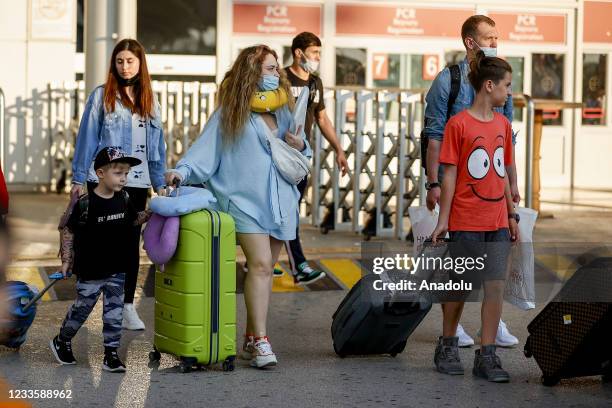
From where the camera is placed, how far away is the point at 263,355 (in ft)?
23.0

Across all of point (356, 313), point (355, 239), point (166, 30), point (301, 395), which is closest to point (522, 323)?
point (356, 313)

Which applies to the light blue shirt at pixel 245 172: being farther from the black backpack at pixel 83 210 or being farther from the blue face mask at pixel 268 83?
the black backpack at pixel 83 210

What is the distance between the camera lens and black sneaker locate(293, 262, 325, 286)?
9.84 m

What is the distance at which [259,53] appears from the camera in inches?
282

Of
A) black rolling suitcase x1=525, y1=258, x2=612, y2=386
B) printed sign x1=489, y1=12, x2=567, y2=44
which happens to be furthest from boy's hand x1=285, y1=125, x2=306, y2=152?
printed sign x1=489, y1=12, x2=567, y2=44

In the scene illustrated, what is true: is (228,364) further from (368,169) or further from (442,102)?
(368,169)

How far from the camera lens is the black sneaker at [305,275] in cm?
984

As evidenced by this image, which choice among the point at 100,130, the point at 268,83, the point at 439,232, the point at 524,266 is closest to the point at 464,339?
the point at 524,266

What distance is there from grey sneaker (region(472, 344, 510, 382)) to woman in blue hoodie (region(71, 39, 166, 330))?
224 cm

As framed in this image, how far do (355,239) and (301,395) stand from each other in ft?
19.6

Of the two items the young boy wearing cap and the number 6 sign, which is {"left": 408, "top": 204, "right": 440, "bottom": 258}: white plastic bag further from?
the number 6 sign

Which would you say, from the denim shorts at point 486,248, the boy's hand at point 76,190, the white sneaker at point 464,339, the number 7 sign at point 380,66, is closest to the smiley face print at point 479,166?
the denim shorts at point 486,248

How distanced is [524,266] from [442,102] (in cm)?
102

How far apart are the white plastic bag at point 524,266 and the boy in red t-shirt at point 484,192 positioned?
14.1 inches
